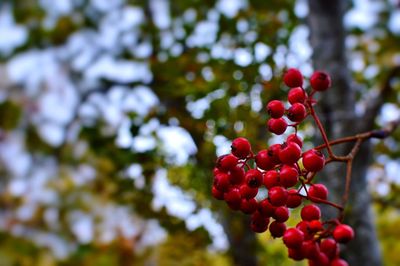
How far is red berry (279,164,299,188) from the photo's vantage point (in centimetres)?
71

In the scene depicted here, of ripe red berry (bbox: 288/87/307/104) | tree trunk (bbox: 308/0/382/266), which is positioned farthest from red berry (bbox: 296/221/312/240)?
tree trunk (bbox: 308/0/382/266)

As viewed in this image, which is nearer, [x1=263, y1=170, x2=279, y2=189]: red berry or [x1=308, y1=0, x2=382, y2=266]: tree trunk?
[x1=263, y1=170, x2=279, y2=189]: red berry

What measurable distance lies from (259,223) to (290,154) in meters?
0.13

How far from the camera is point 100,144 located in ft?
5.37

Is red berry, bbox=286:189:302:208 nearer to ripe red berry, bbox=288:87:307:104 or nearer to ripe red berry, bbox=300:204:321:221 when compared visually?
ripe red berry, bbox=300:204:321:221

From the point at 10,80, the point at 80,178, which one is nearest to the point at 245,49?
the point at 80,178

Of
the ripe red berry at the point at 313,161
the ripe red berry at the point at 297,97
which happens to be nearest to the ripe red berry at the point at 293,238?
the ripe red berry at the point at 313,161

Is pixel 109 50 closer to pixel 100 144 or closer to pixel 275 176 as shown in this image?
pixel 100 144

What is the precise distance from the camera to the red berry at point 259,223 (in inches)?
29.6

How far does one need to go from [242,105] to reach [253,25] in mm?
397

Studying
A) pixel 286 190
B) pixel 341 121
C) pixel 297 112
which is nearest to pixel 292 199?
pixel 286 190

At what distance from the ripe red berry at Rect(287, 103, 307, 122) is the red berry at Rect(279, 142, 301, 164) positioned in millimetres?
66

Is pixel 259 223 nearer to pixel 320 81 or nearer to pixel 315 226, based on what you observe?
pixel 315 226

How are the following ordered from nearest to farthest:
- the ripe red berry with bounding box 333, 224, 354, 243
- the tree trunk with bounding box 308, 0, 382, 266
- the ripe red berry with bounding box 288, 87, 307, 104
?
the ripe red berry with bounding box 333, 224, 354, 243 < the ripe red berry with bounding box 288, 87, 307, 104 < the tree trunk with bounding box 308, 0, 382, 266
